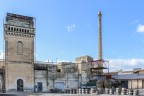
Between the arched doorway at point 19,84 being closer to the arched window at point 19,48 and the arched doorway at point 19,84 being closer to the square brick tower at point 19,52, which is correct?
the square brick tower at point 19,52

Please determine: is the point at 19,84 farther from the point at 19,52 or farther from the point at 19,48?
the point at 19,48

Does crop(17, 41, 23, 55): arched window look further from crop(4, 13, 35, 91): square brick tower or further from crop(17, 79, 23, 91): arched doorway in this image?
crop(17, 79, 23, 91): arched doorway

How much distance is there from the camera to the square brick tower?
56.6 meters

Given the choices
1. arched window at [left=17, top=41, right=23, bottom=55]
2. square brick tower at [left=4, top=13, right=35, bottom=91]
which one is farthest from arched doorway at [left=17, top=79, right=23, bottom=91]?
arched window at [left=17, top=41, right=23, bottom=55]

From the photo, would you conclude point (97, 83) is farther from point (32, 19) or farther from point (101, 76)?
point (32, 19)

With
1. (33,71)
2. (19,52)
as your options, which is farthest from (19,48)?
(33,71)

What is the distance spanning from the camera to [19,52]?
5816 cm

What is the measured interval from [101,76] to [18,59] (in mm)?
15978

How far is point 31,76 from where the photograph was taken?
58781 mm

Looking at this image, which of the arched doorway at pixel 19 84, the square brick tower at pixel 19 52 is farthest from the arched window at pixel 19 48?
the arched doorway at pixel 19 84

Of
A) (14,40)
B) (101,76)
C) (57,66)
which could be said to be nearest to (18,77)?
(14,40)

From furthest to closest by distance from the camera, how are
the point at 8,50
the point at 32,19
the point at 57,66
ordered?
the point at 57,66, the point at 32,19, the point at 8,50

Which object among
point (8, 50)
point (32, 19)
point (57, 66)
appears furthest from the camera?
point (57, 66)

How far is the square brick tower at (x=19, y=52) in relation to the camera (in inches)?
2227
